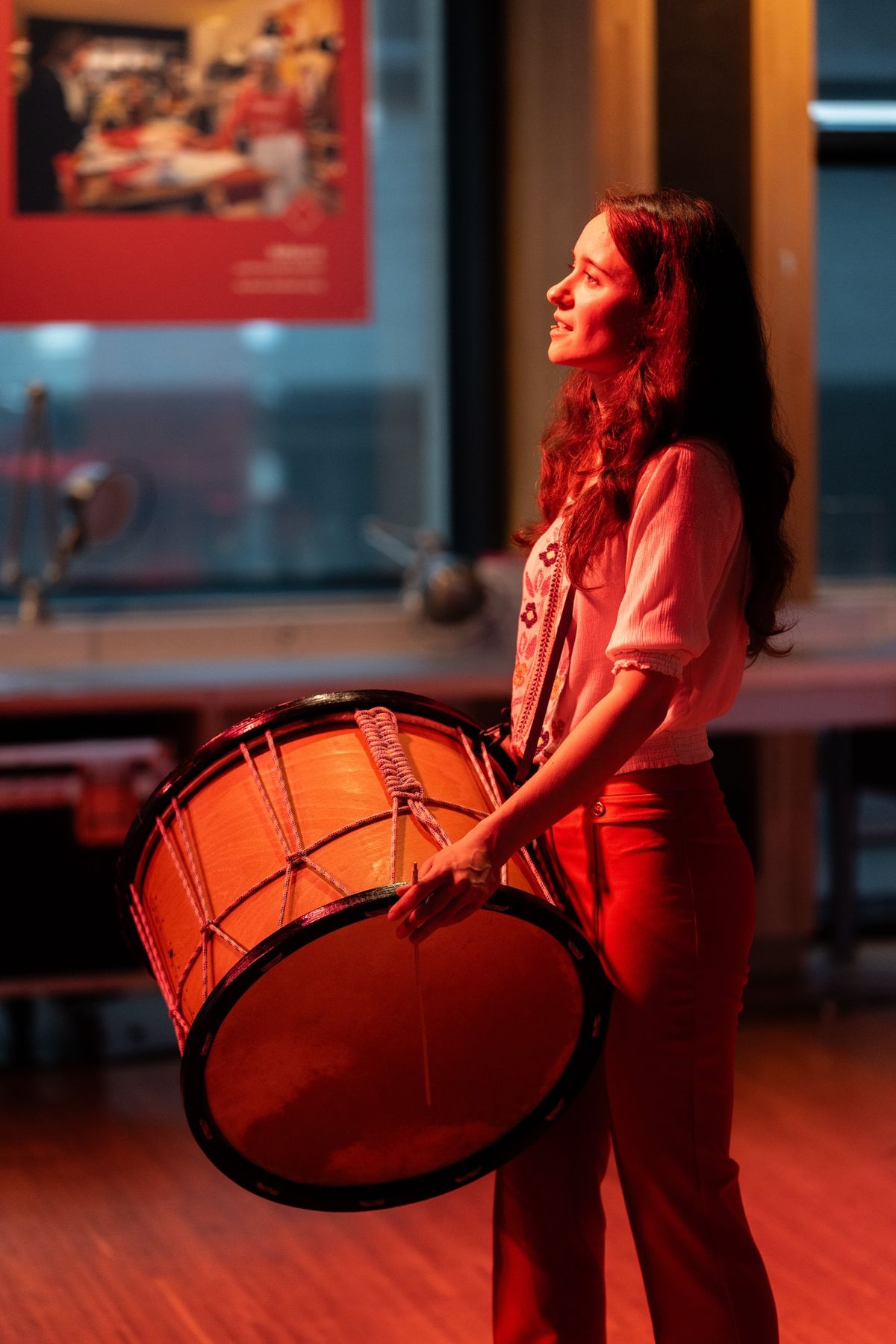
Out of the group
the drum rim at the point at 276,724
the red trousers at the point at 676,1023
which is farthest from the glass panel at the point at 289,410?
the red trousers at the point at 676,1023

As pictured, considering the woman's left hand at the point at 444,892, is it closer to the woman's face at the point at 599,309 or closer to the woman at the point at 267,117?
the woman's face at the point at 599,309

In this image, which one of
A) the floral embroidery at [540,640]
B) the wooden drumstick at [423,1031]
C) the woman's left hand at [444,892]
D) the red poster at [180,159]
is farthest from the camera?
the red poster at [180,159]

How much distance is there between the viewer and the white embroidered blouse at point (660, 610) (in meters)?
1.44

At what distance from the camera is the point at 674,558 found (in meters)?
1.44

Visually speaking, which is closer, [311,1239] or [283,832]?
[283,832]

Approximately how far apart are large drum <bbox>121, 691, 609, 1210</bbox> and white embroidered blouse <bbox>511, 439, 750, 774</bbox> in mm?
139

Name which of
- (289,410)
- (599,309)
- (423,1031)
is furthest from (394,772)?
(289,410)

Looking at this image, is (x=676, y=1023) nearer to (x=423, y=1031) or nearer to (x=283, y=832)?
(x=423, y=1031)

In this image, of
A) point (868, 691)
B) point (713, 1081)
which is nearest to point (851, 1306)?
point (713, 1081)

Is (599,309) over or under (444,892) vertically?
over

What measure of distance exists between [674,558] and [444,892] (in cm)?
36

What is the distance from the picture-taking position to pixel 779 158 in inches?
146

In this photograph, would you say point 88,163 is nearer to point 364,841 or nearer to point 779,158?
point 779,158

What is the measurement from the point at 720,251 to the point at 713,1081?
0.80 m
